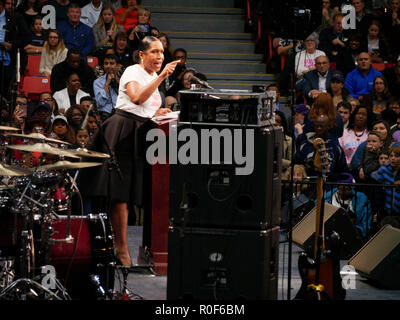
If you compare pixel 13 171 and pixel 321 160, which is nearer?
pixel 13 171

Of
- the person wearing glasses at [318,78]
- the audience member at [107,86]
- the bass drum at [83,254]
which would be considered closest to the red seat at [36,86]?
the audience member at [107,86]

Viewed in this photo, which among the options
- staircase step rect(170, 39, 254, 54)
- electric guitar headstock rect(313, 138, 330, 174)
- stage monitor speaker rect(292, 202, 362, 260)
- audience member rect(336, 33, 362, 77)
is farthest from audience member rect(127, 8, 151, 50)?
electric guitar headstock rect(313, 138, 330, 174)

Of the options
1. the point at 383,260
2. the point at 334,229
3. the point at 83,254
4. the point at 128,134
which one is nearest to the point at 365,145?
the point at 334,229

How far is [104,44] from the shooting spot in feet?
42.0

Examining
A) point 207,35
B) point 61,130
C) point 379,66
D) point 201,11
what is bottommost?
point 61,130

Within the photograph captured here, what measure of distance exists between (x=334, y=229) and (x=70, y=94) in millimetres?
4780

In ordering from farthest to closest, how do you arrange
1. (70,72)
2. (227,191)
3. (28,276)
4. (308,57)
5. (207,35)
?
(207,35) < (308,57) < (70,72) < (28,276) < (227,191)

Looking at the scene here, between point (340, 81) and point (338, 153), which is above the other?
point (340, 81)

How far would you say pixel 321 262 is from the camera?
6047 millimetres

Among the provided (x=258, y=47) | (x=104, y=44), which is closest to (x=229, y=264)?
(x=104, y=44)

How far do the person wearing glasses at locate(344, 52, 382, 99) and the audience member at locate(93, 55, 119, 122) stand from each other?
357 centimetres

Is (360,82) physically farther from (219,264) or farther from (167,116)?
(219,264)
